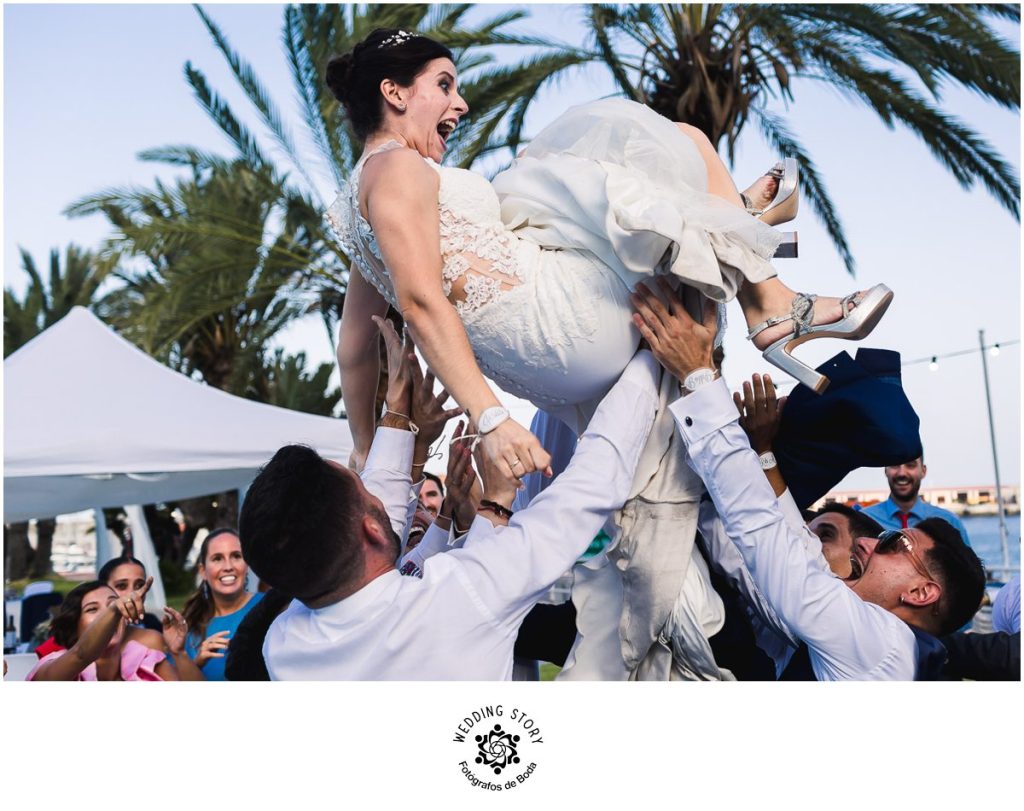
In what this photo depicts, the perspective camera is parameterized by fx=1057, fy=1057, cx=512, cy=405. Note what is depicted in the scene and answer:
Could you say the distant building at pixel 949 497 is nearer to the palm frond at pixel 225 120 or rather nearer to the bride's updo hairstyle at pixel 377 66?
the bride's updo hairstyle at pixel 377 66

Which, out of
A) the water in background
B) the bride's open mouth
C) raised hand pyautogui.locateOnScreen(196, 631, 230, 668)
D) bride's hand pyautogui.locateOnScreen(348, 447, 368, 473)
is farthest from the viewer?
the water in background

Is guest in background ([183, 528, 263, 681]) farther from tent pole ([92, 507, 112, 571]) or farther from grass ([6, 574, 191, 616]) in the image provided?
grass ([6, 574, 191, 616])

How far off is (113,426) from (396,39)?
600cm

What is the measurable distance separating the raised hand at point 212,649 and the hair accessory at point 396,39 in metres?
3.12

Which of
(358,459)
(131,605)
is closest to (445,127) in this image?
(358,459)

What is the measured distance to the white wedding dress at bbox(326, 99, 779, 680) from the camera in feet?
6.74

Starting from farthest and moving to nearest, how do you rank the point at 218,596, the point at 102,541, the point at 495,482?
the point at 102,541 → the point at 218,596 → the point at 495,482

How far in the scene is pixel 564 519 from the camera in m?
2.10

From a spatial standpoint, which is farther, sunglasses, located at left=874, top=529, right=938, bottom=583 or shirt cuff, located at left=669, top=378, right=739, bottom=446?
sunglasses, located at left=874, top=529, right=938, bottom=583

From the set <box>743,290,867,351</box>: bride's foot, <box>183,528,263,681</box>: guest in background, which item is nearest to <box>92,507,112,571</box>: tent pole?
<box>183,528,263,681</box>: guest in background

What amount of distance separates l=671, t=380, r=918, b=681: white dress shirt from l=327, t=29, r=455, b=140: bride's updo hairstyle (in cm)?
93

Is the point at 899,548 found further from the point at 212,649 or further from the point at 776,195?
the point at 212,649

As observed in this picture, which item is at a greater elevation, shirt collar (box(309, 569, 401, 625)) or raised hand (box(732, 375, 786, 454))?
raised hand (box(732, 375, 786, 454))
